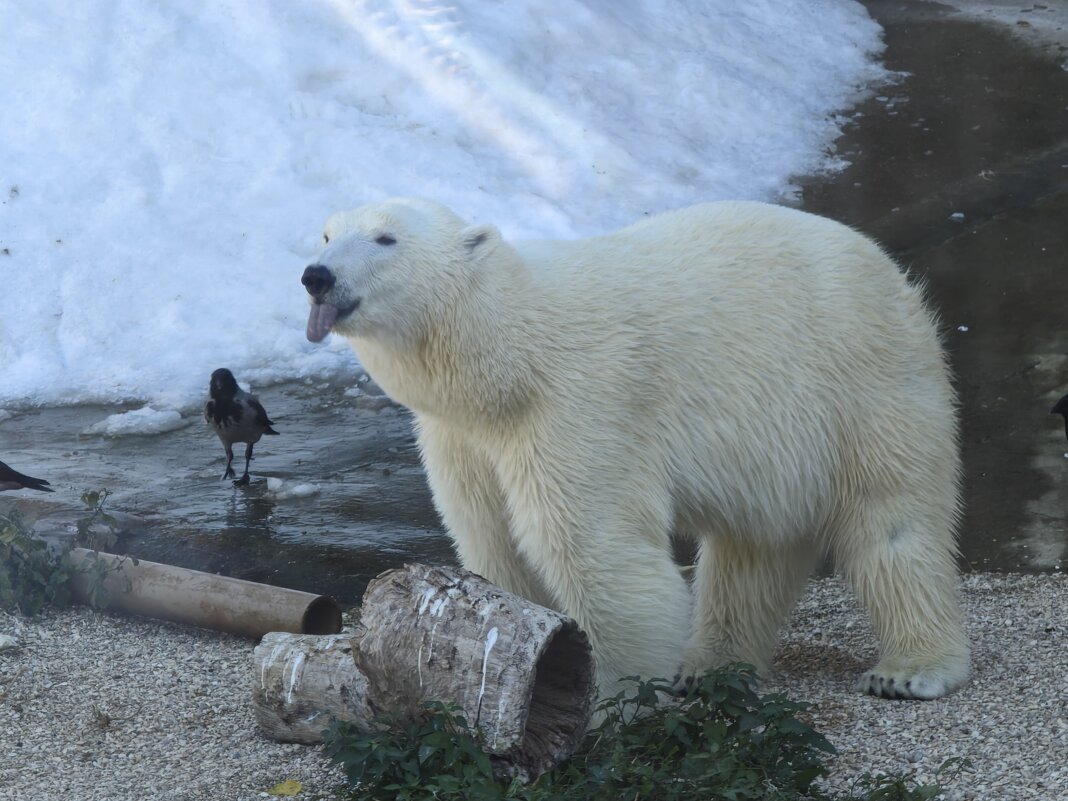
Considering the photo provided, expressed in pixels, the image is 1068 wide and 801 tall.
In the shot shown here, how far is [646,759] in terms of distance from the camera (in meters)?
3.19

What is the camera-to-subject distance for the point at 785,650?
14.8ft

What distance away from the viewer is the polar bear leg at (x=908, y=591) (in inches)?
153

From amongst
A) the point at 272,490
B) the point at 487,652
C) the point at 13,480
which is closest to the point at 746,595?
the point at 487,652

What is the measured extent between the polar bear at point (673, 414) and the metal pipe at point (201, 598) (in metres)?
0.72

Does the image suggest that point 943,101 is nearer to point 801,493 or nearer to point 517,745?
point 801,493

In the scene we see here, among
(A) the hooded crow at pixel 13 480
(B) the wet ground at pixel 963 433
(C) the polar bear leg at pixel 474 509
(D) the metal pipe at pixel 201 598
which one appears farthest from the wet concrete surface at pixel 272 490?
(C) the polar bear leg at pixel 474 509

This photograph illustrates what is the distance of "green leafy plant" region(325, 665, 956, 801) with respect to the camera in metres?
2.92

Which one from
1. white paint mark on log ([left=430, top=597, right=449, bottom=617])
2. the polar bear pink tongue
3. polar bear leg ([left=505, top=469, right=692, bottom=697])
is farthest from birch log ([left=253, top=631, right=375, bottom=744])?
the polar bear pink tongue

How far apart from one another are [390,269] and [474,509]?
73cm

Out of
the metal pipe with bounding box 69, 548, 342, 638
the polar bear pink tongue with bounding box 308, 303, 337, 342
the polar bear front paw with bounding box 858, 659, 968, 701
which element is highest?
the polar bear pink tongue with bounding box 308, 303, 337, 342

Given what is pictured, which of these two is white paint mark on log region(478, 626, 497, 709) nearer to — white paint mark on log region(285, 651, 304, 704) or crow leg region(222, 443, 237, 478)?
white paint mark on log region(285, 651, 304, 704)

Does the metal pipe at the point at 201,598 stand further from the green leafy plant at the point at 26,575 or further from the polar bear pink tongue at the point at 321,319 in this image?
the polar bear pink tongue at the point at 321,319

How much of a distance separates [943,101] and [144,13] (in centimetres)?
624

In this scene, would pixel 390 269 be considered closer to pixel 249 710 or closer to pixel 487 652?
pixel 487 652
